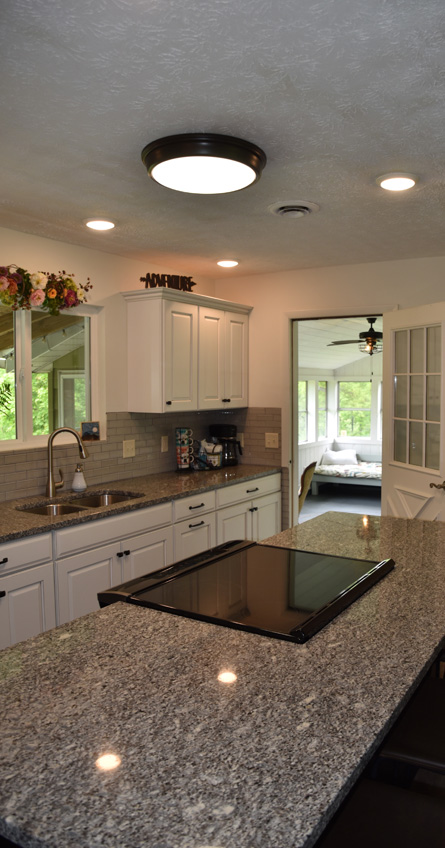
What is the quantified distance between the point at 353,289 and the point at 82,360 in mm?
1946

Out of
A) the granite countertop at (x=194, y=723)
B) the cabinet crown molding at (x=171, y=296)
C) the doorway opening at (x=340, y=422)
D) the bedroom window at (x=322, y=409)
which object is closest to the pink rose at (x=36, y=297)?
the cabinet crown molding at (x=171, y=296)

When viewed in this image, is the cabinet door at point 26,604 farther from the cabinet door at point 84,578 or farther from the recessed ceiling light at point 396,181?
the recessed ceiling light at point 396,181

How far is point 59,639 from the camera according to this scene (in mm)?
1410

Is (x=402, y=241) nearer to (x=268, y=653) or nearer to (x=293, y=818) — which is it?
(x=268, y=653)

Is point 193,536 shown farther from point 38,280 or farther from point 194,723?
point 194,723

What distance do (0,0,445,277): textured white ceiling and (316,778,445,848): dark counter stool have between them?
5.47 feet

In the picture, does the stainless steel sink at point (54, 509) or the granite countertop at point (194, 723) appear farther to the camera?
the stainless steel sink at point (54, 509)

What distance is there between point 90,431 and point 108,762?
9.76 feet

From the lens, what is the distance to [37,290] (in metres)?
3.26

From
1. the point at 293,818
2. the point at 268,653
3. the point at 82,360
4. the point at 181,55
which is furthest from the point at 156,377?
the point at 293,818

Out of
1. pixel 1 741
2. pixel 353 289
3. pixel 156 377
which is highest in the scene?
pixel 353 289

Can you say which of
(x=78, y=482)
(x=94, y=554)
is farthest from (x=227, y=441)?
(x=94, y=554)

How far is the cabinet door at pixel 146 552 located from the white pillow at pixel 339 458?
5769mm

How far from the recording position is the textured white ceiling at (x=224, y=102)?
1.41 meters
